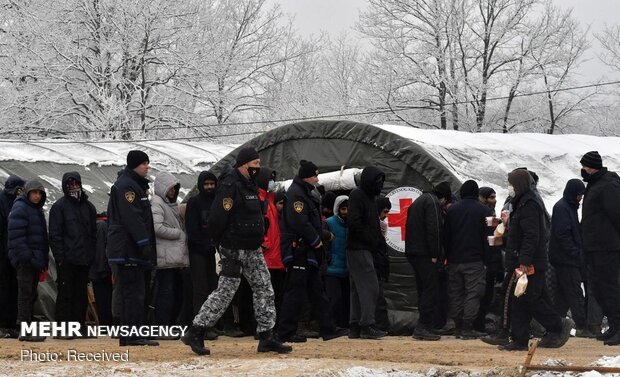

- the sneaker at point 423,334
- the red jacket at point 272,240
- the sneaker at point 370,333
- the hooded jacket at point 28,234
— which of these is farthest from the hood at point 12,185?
the sneaker at point 423,334

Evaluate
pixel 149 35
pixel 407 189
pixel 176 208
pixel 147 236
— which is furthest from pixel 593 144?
pixel 149 35

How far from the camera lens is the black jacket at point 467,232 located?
10.9 m

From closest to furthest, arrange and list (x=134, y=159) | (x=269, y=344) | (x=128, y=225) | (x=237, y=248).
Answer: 1. (x=237, y=248)
2. (x=269, y=344)
3. (x=128, y=225)
4. (x=134, y=159)

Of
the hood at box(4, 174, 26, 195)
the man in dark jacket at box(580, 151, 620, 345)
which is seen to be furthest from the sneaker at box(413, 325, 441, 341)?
the hood at box(4, 174, 26, 195)

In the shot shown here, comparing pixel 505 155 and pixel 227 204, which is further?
pixel 505 155

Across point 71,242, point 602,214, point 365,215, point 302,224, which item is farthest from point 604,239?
point 71,242

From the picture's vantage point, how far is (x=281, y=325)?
9.73 m

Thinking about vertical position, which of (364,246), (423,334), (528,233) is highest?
(528,233)

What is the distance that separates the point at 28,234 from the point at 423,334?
14.1 feet

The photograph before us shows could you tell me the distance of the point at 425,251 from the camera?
1088cm

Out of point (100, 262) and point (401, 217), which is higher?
point (401, 217)

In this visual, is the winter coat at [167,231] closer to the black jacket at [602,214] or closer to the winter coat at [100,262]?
the winter coat at [100,262]

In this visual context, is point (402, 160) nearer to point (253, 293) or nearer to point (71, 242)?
point (71, 242)

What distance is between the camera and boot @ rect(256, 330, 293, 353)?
8.59 meters
